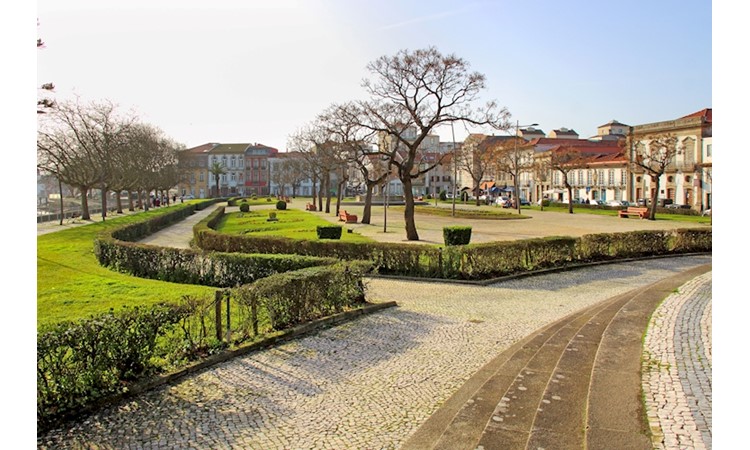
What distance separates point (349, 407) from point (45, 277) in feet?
39.7

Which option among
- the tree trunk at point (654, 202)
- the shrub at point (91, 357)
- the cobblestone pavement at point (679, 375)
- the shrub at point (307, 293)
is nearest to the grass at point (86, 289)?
the shrub at point (307, 293)

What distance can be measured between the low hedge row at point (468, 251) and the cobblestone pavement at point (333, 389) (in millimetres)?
3384

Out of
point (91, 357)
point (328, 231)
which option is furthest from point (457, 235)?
point (91, 357)

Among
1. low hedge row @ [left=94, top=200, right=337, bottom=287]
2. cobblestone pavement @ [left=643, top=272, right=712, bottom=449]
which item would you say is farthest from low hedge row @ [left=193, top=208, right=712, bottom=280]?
cobblestone pavement @ [left=643, top=272, right=712, bottom=449]

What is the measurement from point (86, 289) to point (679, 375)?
12.2 m

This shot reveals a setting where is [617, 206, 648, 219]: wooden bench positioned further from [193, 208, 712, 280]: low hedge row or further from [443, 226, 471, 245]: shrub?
[443, 226, 471, 245]: shrub

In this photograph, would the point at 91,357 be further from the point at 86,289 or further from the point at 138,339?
the point at 86,289

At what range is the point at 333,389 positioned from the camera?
23.8 ft

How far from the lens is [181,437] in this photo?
5.69 metres

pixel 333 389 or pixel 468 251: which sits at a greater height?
pixel 468 251

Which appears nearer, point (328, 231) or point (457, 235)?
point (457, 235)

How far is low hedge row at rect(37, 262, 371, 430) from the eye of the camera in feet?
19.9

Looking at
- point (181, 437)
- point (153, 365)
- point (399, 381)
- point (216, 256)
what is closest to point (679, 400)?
point (399, 381)

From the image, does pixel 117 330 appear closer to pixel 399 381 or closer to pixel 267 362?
pixel 267 362
